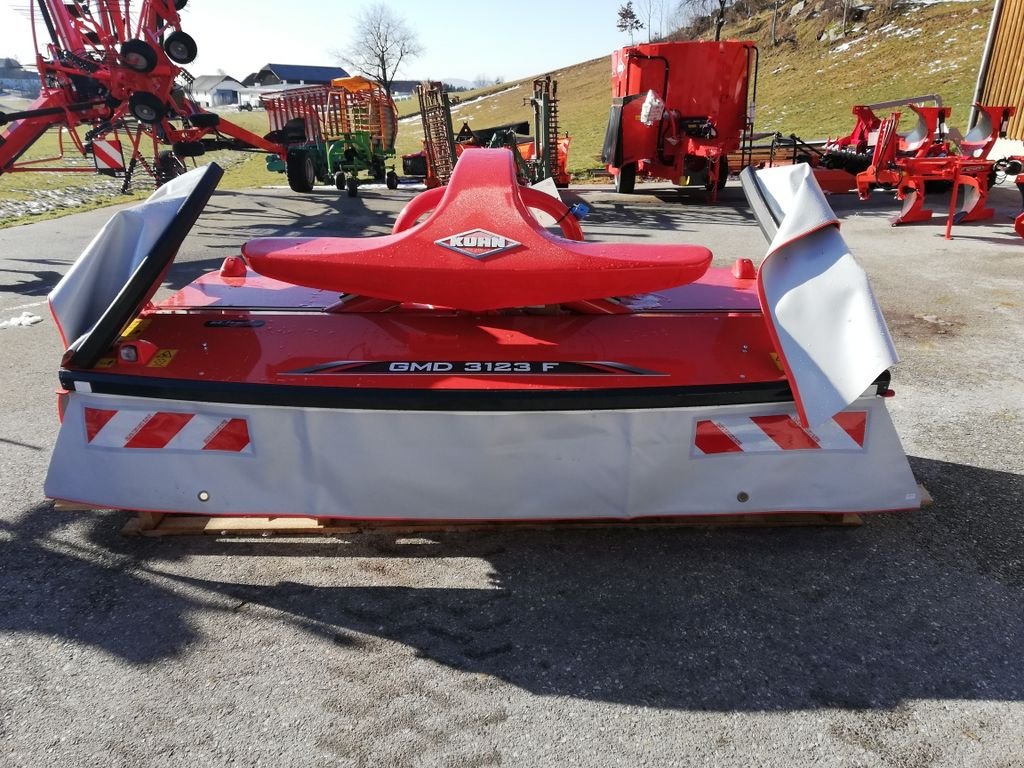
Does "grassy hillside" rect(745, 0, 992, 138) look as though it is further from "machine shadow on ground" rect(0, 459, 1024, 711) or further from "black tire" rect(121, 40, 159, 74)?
"machine shadow on ground" rect(0, 459, 1024, 711)

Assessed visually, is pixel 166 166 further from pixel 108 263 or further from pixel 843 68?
pixel 843 68

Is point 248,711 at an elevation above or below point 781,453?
below

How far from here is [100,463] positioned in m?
2.79

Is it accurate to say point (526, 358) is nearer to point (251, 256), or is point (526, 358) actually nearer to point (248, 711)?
point (251, 256)

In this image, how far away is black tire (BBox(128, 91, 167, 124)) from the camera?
404 inches

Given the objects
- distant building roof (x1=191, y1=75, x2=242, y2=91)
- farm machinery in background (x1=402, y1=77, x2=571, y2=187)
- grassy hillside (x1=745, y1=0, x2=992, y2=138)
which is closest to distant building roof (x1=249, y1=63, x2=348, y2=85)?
distant building roof (x1=191, y1=75, x2=242, y2=91)

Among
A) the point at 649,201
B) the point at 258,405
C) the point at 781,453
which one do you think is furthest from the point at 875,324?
the point at 649,201

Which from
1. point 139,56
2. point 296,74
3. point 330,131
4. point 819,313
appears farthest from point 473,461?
point 296,74

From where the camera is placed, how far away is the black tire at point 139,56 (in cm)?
998

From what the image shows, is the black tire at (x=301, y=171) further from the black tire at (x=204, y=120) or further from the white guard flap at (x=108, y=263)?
the white guard flap at (x=108, y=263)

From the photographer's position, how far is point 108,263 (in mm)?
2838

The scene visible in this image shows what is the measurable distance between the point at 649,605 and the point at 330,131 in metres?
14.4

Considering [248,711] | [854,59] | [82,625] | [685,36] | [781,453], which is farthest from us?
[685,36]

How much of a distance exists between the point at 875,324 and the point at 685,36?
63.5m
